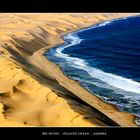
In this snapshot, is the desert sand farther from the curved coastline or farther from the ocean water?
the ocean water

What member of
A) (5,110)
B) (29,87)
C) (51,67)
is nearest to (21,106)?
(5,110)

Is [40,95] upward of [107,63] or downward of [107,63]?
upward

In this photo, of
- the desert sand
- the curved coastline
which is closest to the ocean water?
the curved coastline

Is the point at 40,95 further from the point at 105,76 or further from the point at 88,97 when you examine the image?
the point at 105,76

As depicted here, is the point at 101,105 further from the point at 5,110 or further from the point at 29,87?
the point at 5,110

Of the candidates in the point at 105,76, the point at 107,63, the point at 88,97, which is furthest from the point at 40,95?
the point at 107,63
